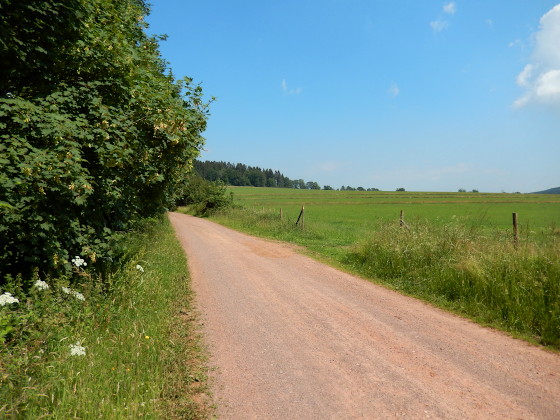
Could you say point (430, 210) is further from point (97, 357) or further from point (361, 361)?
point (97, 357)

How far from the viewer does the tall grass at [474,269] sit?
5859mm

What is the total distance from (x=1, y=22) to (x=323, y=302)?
6937 mm

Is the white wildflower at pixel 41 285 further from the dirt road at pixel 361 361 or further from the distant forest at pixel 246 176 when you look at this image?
the distant forest at pixel 246 176

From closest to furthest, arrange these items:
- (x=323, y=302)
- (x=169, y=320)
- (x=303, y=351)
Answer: (x=303, y=351) → (x=169, y=320) → (x=323, y=302)

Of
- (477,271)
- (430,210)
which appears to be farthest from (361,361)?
(430,210)

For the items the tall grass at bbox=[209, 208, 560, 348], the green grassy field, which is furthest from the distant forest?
the tall grass at bbox=[209, 208, 560, 348]

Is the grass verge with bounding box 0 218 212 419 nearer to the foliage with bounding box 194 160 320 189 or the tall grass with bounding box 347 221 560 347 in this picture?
the tall grass with bounding box 347 221 560 347

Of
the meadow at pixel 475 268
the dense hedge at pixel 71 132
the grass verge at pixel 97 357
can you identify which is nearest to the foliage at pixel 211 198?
the meadow at pixel 475 268

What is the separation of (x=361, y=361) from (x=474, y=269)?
417 cm

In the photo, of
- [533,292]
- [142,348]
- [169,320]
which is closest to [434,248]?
[533,292]

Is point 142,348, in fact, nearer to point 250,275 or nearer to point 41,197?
point 41,197

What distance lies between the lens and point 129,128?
18.6 ft

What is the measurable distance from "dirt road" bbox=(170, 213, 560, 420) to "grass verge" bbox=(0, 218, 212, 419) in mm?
452

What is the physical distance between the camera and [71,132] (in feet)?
15.3
